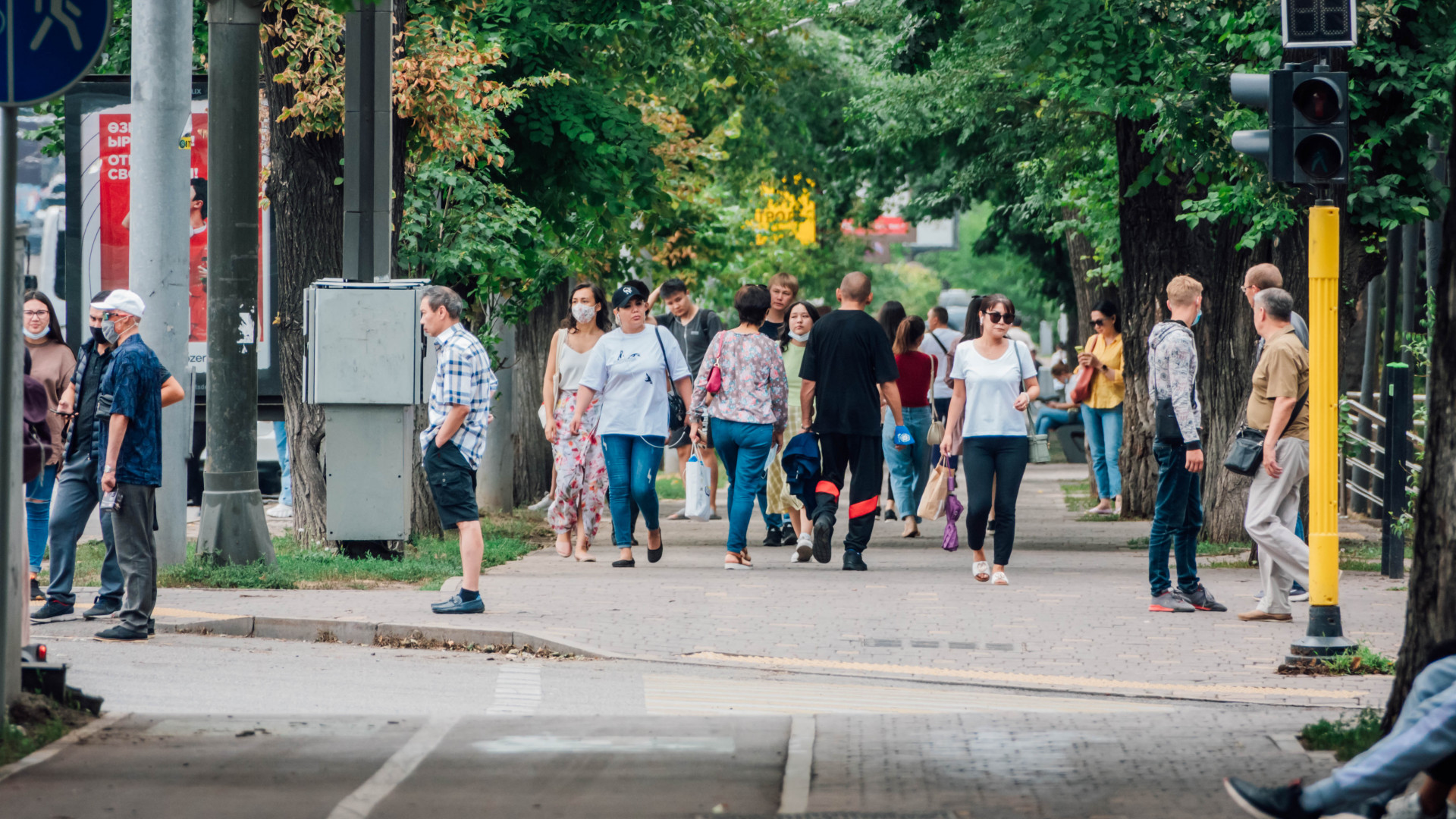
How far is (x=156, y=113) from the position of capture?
11.2 meters

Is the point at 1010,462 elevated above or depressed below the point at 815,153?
below

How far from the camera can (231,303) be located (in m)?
11.4

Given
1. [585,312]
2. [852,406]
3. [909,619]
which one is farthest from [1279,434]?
[585,312]

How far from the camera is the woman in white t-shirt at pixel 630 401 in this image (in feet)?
39.9

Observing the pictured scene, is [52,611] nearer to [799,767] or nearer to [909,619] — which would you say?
[909,619]

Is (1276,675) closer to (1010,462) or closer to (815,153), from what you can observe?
(1010,462)

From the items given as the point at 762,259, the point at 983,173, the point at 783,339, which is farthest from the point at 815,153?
the point at 783,339

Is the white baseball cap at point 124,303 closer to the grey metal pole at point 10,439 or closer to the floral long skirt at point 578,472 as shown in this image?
the grey metal pole at point 10,439

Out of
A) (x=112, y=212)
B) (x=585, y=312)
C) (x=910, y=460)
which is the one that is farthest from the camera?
(x=910, y=460)

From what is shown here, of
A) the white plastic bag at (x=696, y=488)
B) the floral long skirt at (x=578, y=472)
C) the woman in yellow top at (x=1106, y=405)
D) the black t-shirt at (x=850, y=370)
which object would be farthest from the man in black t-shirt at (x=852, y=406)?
the woman in yellow top at (x=1106, y=405)

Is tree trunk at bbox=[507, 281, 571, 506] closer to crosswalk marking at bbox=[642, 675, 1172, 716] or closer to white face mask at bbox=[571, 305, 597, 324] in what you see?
white face mask at bbox=[571, 305, 597, 324]

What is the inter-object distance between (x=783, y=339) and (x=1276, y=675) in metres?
6.87

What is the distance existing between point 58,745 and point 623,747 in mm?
1936

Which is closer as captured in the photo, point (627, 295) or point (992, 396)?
point (992, 396)
